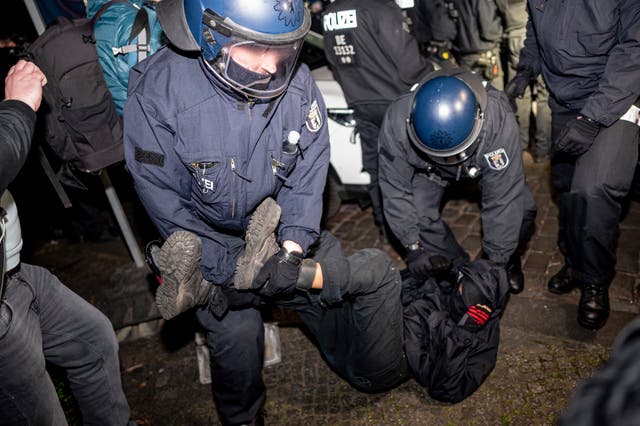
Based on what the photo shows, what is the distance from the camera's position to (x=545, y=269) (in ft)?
12.1

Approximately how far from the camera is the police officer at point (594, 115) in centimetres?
270

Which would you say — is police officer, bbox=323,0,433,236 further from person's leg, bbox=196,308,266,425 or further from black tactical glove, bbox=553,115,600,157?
person's leg, bbox=196,308,266,425

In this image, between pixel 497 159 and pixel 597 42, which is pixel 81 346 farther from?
pixel 597 42

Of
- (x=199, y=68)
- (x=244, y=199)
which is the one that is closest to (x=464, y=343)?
(x=244, y=199)

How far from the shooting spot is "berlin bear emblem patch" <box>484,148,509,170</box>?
9.45 feet

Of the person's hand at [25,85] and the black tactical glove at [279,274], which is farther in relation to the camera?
the black tactical glove at [279,274]

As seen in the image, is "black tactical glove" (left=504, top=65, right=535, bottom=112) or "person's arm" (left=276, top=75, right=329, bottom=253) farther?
"black tactical glove" (left=504, top=65, right=535, bottom=112)

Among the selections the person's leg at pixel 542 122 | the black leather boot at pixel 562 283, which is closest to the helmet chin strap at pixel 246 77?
the black leather boot at pixel 562 283

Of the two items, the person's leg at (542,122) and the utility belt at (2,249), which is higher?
the utility belt at (2,249)

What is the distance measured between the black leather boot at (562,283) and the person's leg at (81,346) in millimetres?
2913

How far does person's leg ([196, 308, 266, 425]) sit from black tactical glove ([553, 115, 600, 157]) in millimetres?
2094

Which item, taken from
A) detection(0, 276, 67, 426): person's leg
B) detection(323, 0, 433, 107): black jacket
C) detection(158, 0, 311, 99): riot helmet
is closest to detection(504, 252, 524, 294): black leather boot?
detection(323, 0, 433, 107): black jacket

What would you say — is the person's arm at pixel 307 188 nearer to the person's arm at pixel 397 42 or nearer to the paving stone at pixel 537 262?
the person's arm at pixel 397 42

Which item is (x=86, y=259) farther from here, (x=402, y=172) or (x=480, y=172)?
(x=480, y=172)
